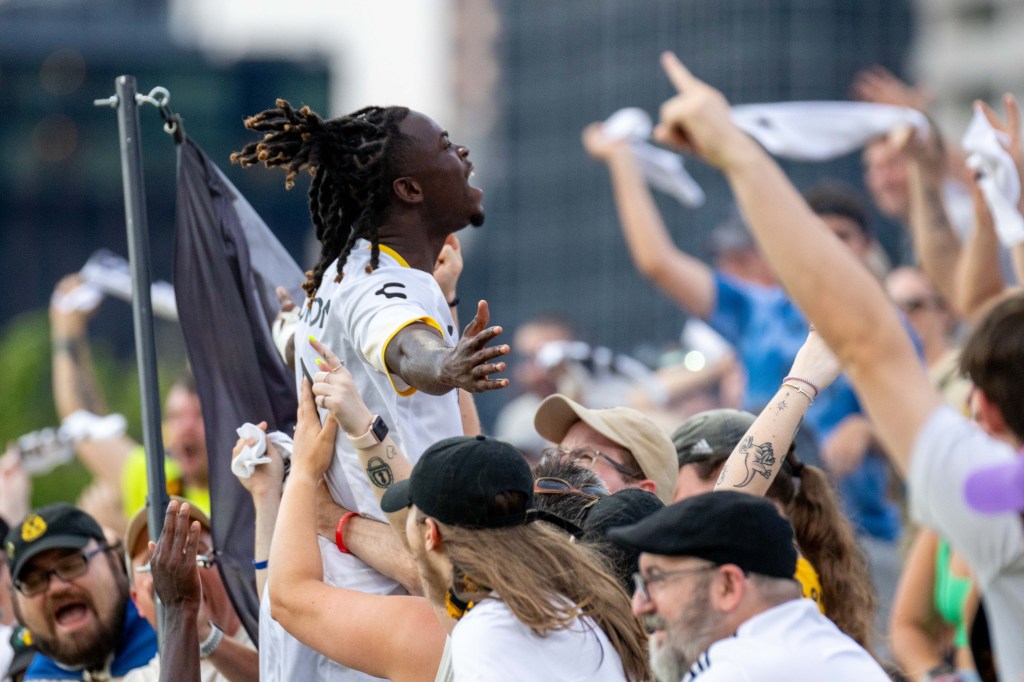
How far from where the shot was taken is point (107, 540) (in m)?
5.95

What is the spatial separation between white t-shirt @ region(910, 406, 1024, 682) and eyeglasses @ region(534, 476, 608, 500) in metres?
1.60

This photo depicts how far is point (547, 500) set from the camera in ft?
15.0

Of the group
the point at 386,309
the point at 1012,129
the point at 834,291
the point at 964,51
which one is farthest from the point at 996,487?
the point at 964,51

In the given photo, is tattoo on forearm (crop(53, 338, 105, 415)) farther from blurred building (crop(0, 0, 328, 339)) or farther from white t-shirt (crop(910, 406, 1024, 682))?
blurred building (crop(0, 0, 328, 339))

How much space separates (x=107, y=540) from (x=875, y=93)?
12.9 ft

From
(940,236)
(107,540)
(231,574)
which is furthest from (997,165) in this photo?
(107,540)

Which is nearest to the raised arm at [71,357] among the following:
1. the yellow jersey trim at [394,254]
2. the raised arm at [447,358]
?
the yellow jersey trim at [394,254]

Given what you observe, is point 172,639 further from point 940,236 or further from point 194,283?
point 940,236

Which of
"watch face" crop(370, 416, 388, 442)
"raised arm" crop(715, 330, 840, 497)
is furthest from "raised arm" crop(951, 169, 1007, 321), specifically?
"watch face" crop(370, 416, 388, 442)

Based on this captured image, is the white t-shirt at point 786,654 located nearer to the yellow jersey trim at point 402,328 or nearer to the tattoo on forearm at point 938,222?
the yellow jersey trim at point 402,328

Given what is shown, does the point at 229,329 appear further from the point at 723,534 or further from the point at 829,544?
Result: the point at 723,534

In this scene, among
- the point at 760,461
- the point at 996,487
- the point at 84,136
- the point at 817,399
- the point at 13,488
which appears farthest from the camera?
the point at 84,136

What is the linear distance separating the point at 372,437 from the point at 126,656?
1.84 m

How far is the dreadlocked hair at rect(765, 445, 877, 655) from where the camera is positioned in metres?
4.96
